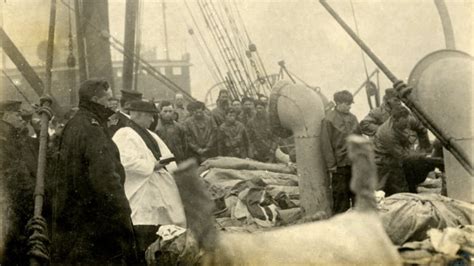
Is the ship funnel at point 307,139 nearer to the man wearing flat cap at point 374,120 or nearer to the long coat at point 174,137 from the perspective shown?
the man wearing flat cap at point 374,120

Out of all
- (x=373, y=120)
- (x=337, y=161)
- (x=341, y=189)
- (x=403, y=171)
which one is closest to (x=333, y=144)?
(x=337, y=161)

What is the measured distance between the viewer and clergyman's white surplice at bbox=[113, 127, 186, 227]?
591 centimetres

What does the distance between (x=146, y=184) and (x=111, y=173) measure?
116 centimetres

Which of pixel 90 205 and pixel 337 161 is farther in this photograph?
pixel 337 161

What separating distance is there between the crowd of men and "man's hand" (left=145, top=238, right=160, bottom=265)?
86 millimetres

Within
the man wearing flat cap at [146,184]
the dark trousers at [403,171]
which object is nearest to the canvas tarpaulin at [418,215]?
the man wearing flat cap at [146,184]

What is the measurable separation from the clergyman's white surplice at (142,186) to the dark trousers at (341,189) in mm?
2613

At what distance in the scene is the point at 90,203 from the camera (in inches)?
193

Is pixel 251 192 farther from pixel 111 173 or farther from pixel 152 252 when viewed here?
pixel 111 173

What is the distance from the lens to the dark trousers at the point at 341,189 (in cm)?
799

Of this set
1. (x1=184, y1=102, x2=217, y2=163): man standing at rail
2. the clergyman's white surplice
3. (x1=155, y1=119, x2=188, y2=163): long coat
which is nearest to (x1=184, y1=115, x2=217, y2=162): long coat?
(x1=184, y1=102, x2=217, y2=163): man standing at rail

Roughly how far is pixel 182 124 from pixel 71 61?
217 cm

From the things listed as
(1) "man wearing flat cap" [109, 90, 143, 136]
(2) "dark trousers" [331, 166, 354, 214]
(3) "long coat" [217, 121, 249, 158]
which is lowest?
(2) "dark trousers" [331, 166, 354, 214]

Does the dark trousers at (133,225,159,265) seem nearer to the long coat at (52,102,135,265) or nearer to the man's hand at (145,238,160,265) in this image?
the man's hand at (145,238,160,265)
